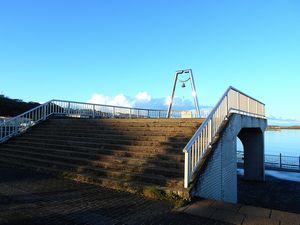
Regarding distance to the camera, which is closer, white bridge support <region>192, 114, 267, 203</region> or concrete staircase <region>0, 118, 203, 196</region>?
white bridge support <region>192, 114, 267, 203</region>

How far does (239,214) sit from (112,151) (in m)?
5.15

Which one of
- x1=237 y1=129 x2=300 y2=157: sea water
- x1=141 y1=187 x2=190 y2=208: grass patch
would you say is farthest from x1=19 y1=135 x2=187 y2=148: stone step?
x1=237 y1=129 x2=300 y2=157: sea water

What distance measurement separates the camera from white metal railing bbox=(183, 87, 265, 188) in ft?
20.4

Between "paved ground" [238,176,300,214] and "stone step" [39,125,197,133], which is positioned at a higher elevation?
"stone step" [39,125,197,133]

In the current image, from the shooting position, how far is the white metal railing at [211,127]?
623cm

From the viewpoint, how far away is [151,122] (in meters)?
11.2

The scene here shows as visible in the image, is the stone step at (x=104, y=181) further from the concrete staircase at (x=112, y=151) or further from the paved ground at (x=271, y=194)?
the paved ground at (x=271, y=194)

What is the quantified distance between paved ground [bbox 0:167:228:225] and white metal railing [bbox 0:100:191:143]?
7.25m

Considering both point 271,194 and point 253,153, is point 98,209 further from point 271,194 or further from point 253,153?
point 253,153

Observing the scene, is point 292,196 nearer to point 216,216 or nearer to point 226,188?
point 226,188

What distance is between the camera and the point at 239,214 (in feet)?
16.4

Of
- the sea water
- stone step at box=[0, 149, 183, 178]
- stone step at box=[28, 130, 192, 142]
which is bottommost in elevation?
the sea water

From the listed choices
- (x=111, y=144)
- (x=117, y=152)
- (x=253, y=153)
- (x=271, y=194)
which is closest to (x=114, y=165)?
(x=117, y=152)

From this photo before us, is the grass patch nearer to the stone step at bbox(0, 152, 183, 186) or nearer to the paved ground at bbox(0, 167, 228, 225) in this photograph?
the paved ground at bbox(0, 167, 228, 225)
